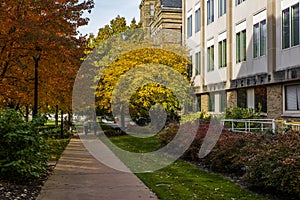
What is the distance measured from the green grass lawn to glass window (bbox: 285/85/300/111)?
29.7ft

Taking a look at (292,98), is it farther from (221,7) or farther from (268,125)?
(221,7)

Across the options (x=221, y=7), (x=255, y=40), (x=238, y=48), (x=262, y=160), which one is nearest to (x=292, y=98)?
(x=255, y=40)

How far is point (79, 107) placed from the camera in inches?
1387

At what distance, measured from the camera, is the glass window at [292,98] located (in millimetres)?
20641

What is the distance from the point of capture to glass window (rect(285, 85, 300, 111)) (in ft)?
67.7

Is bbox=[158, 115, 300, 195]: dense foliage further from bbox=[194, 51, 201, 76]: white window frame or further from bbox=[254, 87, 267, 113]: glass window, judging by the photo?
bbox=[194, 51, 201, 76]: white window frame

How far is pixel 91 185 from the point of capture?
1045 centimetres

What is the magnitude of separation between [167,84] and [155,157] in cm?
1212

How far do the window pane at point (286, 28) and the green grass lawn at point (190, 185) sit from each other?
10.5 m

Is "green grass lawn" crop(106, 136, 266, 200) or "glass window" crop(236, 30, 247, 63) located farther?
"glass window" crop(236, 30, 247, 63)

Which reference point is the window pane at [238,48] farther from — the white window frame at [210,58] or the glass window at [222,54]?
the white window frame at [210,58]

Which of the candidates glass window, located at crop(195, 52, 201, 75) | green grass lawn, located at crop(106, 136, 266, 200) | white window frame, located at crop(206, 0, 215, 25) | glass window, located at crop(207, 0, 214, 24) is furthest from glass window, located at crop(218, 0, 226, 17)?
green grass lawn, located at crop(106, 136, 266, 200)

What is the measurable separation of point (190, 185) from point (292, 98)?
40.5 ft

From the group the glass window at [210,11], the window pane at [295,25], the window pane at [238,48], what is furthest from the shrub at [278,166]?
the glass window at [210,11]
